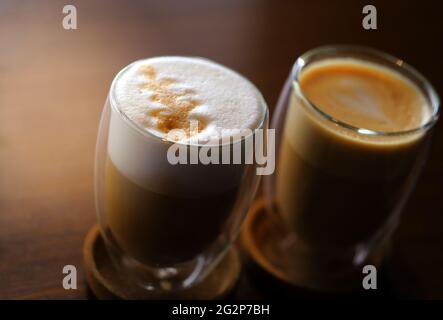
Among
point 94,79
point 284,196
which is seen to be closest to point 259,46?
point 94,79

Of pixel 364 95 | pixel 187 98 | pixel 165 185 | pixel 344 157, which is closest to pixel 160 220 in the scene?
pixel 165 185

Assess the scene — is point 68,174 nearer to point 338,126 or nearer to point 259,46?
point 338,126

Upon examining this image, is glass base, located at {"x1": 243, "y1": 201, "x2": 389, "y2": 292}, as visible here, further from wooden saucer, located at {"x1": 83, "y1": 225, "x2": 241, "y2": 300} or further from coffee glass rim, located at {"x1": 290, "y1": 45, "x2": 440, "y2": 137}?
coffee glass rim, located at {"x1": 290, "y1": 45, "x2": 440, "y2": 137}

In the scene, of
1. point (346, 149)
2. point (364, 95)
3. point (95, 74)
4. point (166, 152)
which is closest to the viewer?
point (166, 152)

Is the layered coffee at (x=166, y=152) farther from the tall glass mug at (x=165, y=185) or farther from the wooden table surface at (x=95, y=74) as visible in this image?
the wooden table surface at (x=95, y=74)

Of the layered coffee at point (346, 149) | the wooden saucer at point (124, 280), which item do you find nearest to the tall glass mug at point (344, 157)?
the layered coffee at point (346, 149)

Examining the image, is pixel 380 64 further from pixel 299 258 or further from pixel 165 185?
pixel 165 185

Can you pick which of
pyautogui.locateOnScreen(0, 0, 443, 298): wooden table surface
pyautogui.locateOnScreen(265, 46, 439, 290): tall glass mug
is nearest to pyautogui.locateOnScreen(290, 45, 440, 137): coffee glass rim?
pyautogui.locateOnScreen(265, 46, 439, 290): tall glass mug

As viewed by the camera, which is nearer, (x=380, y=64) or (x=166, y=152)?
(x=166, y=152)
